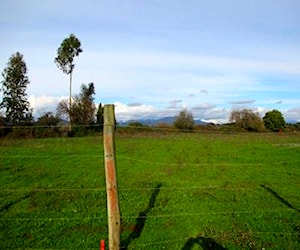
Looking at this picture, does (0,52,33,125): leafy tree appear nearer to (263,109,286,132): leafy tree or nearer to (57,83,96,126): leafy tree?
(57,83,96,126): leafy tree

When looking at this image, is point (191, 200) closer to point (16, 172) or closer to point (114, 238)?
point (114, 238)

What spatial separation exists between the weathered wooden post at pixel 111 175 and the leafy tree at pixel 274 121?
42.2 m

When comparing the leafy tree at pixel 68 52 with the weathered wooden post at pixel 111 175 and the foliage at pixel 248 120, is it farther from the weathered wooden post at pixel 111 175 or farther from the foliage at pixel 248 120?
the weathered wooden post at pixel 111 175

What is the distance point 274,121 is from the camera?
4544cm

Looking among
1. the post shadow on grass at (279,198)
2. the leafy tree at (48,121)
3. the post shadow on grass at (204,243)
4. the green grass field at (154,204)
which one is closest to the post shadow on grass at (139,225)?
the green grass field at (154,204)

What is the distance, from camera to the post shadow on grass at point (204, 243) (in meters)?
7.25

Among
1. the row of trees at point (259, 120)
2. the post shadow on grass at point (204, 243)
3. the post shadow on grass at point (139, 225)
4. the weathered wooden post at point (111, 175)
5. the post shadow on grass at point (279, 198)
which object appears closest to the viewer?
the weathered wooden post at point (111, 175)

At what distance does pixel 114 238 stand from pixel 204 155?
16.0 metres

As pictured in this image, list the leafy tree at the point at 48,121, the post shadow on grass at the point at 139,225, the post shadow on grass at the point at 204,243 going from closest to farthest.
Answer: the post shadow on grass at the point at 204,243 → the post shadow on grass at the point at 139,225 → the leafy tree at the point at 48,121

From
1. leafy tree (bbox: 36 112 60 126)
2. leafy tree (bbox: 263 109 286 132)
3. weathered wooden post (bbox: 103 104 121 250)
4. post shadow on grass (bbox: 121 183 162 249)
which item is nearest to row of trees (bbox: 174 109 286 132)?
leafy tree (bbox: 263 109 286 132)

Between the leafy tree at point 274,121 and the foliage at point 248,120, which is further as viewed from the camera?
the leafy tree at point 274,121

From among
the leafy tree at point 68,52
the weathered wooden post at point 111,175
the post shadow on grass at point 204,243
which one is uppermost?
the leafy tree at point 68,52

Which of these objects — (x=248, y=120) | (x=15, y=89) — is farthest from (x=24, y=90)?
(x=248, y=120)

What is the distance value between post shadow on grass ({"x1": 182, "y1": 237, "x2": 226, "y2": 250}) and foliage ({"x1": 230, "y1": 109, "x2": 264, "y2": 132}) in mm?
29107
